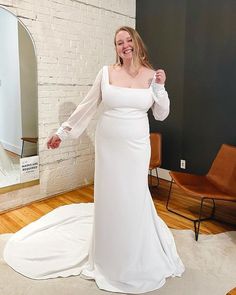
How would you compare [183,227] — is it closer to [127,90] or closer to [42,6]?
[127,90]

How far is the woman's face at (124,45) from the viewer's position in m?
1.83

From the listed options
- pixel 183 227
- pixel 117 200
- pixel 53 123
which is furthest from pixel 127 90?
pixel 53 123

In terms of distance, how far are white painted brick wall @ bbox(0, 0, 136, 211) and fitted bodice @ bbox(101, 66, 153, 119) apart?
1.62 metres

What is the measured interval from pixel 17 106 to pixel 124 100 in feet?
5.71

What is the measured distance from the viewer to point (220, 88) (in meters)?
3.39

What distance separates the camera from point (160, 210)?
321 cm

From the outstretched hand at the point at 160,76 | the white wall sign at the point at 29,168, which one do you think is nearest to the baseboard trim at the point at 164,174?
the white wall sign at the point at 29,168

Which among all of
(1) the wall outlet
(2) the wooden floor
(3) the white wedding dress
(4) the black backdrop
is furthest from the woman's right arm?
(1) the wall outlet

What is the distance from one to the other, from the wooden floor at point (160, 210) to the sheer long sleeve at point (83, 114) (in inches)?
48.2

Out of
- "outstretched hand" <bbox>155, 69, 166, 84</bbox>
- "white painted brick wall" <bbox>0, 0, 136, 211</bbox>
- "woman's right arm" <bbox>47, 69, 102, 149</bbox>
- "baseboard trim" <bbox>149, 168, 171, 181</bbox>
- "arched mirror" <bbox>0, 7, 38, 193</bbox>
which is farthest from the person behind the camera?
"baseboard trim" <bbox>149, 168, 171, 181</bbox>

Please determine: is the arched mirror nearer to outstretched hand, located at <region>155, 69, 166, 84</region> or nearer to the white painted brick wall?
the white painted brick wall

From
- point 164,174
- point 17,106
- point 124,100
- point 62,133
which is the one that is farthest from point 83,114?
point 164,174

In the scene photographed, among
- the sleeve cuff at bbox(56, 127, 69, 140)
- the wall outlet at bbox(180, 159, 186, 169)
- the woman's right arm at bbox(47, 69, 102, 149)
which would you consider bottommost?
the wall outlet at bbox(180, 159, 186, 169)

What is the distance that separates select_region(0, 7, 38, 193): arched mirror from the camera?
2992 millimetres
